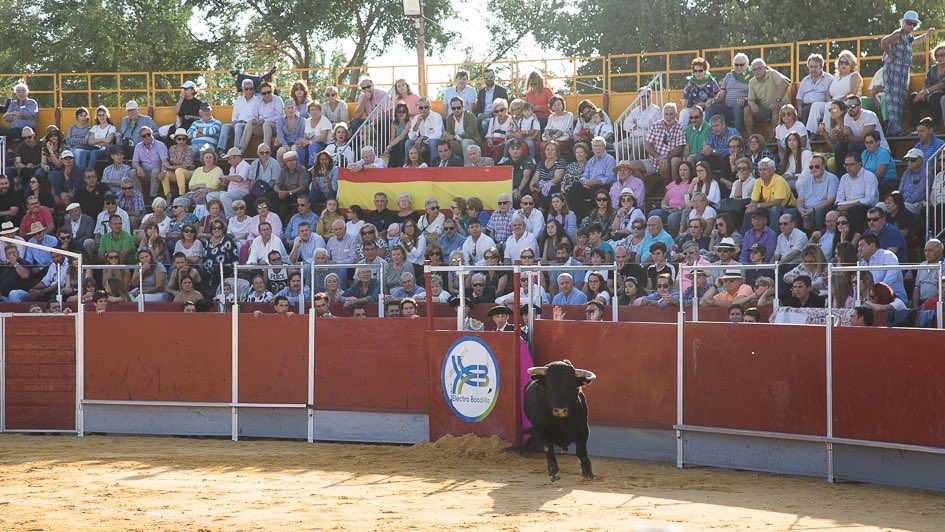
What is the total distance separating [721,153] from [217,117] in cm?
948

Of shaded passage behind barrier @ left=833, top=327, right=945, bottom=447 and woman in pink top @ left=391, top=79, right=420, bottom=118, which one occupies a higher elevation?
woman in pink top @ left=391, top=79, right=420, bottom=118

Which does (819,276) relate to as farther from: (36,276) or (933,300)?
(36,276)

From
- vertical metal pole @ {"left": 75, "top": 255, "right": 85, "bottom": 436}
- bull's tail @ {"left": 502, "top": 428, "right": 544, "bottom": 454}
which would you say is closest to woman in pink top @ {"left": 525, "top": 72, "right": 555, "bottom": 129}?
vertical metal pole @ {"left": 75, "top": 255, "right": 85, "bottom": 436}

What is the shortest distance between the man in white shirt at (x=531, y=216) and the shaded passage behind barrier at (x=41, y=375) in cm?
556

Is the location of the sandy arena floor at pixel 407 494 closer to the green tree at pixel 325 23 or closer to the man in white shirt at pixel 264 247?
the man in white shirt at pixel 264 247

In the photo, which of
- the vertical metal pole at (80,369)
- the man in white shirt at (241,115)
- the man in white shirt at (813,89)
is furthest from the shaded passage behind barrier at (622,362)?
the man in white shirt at (241,115)

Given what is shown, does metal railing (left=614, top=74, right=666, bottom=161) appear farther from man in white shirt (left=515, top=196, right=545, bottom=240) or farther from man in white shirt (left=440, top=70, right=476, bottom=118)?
man in white shirt (left=440, top=70, right=476, bottom=118)

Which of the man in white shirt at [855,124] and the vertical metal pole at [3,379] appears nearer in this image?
the man in white shirt at [855,124]

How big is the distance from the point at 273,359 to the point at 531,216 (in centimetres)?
380

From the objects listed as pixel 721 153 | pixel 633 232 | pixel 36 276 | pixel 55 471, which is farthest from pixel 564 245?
pixel 36 276

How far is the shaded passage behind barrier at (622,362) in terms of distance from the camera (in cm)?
1222

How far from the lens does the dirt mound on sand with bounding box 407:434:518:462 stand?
12.2m

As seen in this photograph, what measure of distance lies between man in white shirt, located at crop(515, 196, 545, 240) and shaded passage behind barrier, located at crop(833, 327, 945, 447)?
18.5ft

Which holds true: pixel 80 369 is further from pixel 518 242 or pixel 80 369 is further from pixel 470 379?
pixel 518 242
